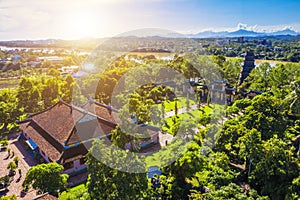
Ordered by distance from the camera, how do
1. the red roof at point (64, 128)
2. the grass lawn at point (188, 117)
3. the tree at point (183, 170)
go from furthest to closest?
the grass lawn at point (188, 117) → the red roof at point (64, 128) → the tree at point (183, 170)

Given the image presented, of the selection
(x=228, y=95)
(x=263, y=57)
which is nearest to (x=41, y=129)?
(x=228, y=95)

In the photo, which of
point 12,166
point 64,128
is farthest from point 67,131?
point 12,166

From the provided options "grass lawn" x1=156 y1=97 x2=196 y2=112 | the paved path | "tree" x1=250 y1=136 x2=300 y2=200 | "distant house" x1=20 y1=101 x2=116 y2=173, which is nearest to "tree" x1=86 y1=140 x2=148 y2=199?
"tree" x1=250 y1=136 x2=300 y2=200

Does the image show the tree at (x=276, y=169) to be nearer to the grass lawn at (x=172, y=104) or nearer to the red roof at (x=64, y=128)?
the red roof at (x=64, y=128)

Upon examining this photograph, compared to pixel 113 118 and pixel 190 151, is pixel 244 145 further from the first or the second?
pixel 113 118

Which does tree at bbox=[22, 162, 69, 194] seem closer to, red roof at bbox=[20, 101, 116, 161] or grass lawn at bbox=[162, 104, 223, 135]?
red roof at bbox=[20, 101, 116, 161]

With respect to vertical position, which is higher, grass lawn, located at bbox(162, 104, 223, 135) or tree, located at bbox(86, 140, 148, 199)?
tree, located at bbox(86, 140, 148, 199)

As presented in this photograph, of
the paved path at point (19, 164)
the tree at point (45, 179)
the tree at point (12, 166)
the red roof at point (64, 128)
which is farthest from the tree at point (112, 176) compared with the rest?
the tree at point (12, 166)

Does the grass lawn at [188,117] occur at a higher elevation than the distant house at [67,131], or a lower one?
lower
